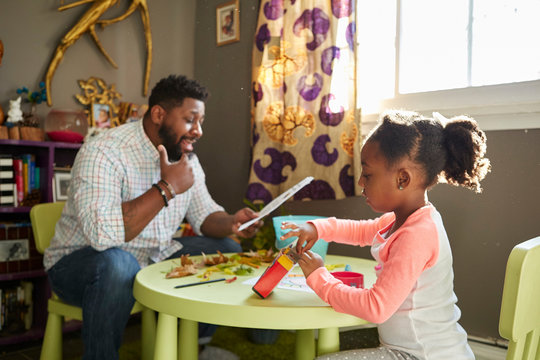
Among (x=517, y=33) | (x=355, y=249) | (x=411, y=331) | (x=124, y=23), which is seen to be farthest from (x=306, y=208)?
(x=124, y=23)

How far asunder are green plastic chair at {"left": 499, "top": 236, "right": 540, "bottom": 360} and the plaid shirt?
47.5 inches

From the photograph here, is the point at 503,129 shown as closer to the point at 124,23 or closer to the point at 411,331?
the point at 411,331

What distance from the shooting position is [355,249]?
2.25 m

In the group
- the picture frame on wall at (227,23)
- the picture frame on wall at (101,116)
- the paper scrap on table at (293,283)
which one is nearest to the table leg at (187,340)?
the paper scrap on table at (293,283)

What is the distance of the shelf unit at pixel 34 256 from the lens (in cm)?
221

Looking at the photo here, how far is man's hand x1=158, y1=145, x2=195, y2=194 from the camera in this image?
1681 mm

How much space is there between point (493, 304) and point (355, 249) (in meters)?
0.66

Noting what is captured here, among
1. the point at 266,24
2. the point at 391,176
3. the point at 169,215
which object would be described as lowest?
the point at 169,215

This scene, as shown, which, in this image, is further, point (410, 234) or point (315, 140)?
point (315, 140)

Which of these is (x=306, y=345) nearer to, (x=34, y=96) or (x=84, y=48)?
(x=34, y=96)

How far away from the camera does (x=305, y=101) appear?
2355 mm

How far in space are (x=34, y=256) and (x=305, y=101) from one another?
5.27 ft

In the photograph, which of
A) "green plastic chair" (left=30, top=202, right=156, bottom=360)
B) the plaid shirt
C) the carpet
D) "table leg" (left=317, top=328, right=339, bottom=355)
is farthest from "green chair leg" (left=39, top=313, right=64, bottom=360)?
"table leg" (left=317, top=328, right=339, bottom=355)

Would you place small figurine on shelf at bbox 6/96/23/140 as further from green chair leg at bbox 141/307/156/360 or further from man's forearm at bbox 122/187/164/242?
green chair leg at bbox 141/307/156/360
